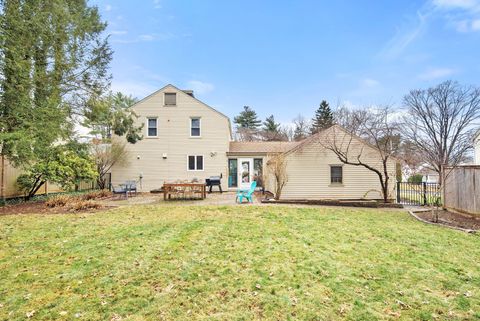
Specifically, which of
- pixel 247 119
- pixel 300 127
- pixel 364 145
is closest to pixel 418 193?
pixel 364 145

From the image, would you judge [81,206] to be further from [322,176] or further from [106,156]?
[322,176]

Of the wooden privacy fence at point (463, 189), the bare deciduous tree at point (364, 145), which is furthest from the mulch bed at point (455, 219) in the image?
the bare deciduous tree at point (364, 145)

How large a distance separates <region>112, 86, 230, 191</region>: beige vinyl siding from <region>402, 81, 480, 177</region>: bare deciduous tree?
15850 millimetres

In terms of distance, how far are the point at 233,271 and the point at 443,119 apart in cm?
2374

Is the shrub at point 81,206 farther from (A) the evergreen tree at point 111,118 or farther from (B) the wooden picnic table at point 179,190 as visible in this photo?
(A) the evergreen tree at point 111,118

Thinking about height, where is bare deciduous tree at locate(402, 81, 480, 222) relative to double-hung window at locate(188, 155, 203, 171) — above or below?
above

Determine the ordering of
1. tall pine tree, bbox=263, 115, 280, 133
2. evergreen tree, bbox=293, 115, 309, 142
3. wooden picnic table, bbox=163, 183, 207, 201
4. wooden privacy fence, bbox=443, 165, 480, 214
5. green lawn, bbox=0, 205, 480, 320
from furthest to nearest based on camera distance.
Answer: tall pine tree, bbox=263, 115, 280, 133 < evergreen tree, bbox=293, 115, 309, 142 < wooden picnic table, bbox=163, 183, 207, 201 < wooden privacy fence, bbox=443, 165, 480, 214 < green lawn, bbox=0, 205, 480, 320

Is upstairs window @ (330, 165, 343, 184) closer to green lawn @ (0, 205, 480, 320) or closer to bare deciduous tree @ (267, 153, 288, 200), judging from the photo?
bare deciduous tree @ (267, 153, 288, 200)

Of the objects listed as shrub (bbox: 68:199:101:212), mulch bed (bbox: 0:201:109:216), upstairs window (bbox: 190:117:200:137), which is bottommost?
mulch bed (bbox: 0:201:109:216)

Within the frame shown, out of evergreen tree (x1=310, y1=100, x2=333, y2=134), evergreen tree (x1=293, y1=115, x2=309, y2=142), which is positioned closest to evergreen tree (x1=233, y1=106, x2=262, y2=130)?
evergreen tree (x1=293, y1=115, x2=309, y2=142)

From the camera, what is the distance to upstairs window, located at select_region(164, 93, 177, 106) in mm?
18922

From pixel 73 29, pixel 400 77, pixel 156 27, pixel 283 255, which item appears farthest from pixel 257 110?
A: pixel 283 255

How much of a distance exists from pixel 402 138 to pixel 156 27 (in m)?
20.0

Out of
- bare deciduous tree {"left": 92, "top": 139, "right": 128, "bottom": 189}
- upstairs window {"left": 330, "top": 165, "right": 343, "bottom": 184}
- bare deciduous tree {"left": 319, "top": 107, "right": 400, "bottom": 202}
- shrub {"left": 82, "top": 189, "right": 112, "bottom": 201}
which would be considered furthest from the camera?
bare deciduous tree {"left": 92, "top": 139, "right": 128, "bottom": 189}
